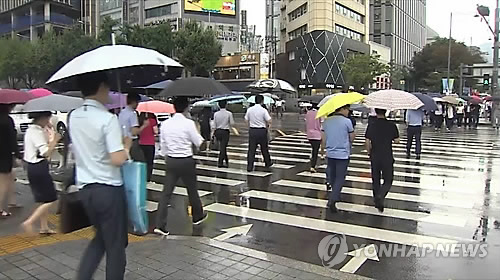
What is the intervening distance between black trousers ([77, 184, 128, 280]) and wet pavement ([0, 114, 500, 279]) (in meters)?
2.52

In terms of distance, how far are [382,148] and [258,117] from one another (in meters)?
4.17

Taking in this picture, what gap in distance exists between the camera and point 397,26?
88125 millimetres

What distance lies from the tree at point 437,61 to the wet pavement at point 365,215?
56.6 metres

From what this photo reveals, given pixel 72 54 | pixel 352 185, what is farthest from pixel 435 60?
pixel 352 185

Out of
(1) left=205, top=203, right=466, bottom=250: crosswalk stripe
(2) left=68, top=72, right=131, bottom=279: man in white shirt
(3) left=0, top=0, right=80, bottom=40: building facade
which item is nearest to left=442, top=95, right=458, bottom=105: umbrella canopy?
(1) left=205, top=203, right=466, bottom=250: crosswalk stripe

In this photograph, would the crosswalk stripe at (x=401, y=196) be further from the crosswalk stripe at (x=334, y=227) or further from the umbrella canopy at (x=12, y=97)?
the umbrella canopy at (x=12, y=97)

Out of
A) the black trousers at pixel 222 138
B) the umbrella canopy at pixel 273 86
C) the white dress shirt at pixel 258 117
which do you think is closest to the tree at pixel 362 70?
the umbrella canopy at pixel 273 86

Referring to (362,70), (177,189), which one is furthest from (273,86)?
(362,70)

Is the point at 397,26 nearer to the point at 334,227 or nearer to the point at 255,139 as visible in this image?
the point at 255,139

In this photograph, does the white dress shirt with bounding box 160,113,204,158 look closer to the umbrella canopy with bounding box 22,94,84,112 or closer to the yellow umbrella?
the umbrella canopy with bounding box 22,94,84,112

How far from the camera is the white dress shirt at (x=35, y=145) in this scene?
6008 millimetres

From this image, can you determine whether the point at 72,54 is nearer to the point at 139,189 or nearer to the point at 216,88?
the point at 216,88

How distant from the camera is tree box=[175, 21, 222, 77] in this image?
148 feet

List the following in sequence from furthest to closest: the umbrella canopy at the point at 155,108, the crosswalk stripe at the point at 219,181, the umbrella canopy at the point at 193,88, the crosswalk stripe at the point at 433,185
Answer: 1. the crosswalk stripe at the point at 219,181
2. the crosswalk stripe at the point at 433,185
3. the umbrella canopy at the point at 155,108
4. the umbrella canopy at the point at 193,88
